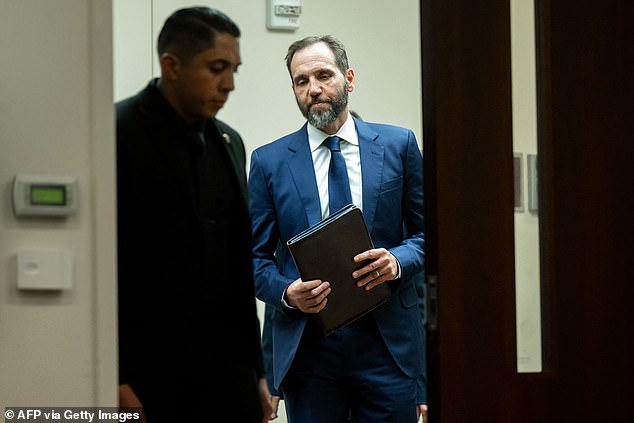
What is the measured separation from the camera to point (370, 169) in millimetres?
3213

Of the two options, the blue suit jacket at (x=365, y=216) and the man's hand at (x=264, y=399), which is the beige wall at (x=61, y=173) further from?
the blue suit jacket at (x=365, y=216)

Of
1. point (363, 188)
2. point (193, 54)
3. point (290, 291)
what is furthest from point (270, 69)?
point (193, 54)

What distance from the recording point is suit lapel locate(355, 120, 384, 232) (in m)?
3.20

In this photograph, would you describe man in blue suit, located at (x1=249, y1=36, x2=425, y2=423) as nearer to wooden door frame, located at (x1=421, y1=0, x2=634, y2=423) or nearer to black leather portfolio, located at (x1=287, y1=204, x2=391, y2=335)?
black leather portfolio, located at (x1=287, y1=204, x2=391, y2=335)

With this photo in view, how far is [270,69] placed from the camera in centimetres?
335

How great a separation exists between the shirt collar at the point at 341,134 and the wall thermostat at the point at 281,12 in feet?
1.09

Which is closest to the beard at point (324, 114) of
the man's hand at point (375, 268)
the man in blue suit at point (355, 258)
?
the man in blue suit at point (355, 258)

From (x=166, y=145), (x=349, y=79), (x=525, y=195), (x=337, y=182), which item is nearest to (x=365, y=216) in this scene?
(x=337, y=182)

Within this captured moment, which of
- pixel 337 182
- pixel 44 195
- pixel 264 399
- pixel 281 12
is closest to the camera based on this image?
pixel 44 195

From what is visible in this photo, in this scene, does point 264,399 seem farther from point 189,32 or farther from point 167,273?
point 189,32

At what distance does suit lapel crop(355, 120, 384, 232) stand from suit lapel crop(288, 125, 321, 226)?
0.14m

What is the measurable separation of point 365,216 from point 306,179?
200 millimetres

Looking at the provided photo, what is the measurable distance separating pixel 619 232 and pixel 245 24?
1.19m

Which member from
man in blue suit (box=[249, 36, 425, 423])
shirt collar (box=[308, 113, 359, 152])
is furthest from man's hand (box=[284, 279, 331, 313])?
shirt collar (box=[308, 113, 359, 152])
